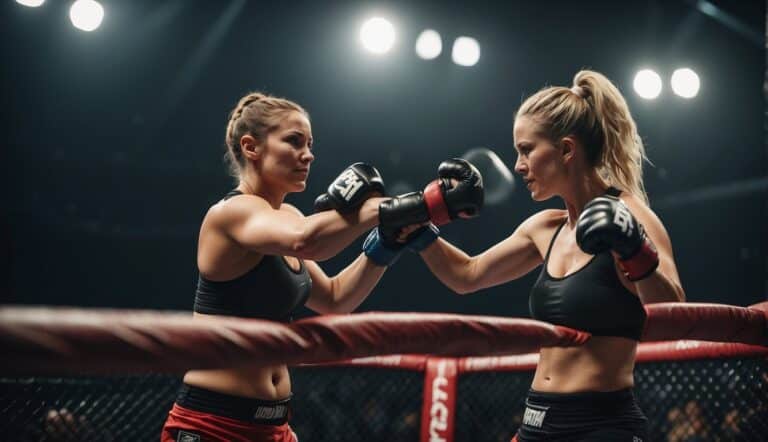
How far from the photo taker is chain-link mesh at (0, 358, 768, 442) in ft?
5.26

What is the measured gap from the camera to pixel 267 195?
1.72 meters

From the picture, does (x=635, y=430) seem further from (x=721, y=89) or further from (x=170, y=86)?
(x=721, y=89)

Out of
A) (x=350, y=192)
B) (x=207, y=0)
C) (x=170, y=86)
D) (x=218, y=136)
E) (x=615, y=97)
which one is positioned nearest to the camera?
(x=350, y=192)

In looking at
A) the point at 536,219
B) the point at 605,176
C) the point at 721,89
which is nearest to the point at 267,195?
the point at 536,219

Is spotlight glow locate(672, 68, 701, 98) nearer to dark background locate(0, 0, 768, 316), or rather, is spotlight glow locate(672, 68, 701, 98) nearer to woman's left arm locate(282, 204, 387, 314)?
dark background locate(0, 0, 768, 316)

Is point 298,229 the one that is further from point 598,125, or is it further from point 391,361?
point 391,361

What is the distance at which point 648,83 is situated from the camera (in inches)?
226

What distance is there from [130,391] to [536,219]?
1.21m

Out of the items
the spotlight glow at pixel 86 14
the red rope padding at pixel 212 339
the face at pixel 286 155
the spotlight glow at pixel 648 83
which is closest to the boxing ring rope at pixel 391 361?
the red rope padding at pixel 212 339

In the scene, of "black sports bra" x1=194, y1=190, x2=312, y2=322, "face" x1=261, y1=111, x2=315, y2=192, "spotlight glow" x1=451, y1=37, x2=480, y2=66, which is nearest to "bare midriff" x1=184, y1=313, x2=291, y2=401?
"black sports bra" x1=194, y1=190, x2=312, y2=322

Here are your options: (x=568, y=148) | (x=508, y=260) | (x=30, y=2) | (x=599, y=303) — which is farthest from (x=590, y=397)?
(x=30, y=2)

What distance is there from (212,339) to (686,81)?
5.90 metres

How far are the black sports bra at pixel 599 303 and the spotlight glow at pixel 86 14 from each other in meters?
4.28

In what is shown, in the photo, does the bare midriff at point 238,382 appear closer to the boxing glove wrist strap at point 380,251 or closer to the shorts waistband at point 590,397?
the boxing glove wrist strap at point 380,251
